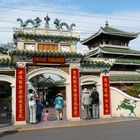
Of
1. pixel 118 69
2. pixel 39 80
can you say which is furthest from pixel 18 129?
pixel 39 80

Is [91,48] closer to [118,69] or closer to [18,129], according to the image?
[118,69]

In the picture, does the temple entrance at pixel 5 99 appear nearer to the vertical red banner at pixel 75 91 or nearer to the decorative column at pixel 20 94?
the vertical red banner at pixel 75 91

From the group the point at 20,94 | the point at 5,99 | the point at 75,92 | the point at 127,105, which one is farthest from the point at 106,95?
the point at 5,99

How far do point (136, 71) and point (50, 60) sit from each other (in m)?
22.6

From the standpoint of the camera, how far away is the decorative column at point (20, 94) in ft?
56.4

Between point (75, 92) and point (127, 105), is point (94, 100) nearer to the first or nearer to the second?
point (75, 92)

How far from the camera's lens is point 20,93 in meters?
17.3

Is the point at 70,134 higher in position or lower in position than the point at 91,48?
lower

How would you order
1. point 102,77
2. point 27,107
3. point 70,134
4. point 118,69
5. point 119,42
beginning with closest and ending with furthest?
point 70,134
point 27,107
point 102,77
point 118,69
point 119,42

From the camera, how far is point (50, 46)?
18359 mm

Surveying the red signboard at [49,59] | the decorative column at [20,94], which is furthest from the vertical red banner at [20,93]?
the red signboard at [49,59]

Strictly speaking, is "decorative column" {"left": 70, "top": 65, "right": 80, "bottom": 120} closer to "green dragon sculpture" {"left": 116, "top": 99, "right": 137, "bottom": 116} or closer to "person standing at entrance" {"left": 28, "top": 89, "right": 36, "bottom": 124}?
"person standing at entrance" {"left": 28, "top": 89, "right": 36, "bottom": 124}

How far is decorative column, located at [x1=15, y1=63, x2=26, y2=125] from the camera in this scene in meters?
17.2

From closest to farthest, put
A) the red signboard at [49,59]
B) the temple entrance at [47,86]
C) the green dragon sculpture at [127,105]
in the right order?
the red signboard at [49,59], the green dragon sculpture at [127,105], the temple entrance at [47,86]
